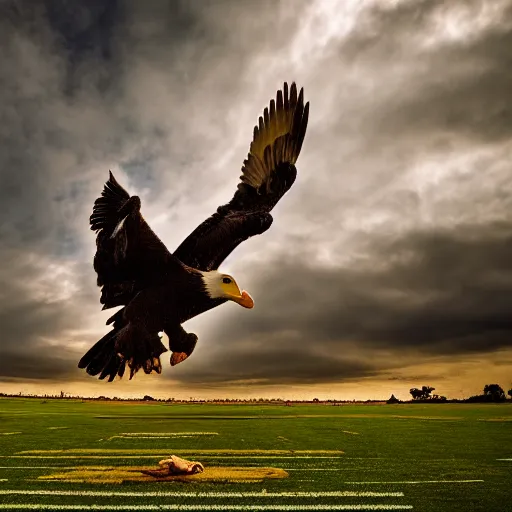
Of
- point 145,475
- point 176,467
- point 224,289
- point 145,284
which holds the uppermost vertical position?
point 145,284

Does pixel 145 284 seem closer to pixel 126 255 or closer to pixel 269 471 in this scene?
pixel 126 255

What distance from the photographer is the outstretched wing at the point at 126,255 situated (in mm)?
4727

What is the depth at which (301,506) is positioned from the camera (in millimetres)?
11172

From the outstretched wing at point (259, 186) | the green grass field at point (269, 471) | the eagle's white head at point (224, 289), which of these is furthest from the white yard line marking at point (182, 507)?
the eagle's white head at point (224, 289)

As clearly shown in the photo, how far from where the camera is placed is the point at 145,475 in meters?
14.1

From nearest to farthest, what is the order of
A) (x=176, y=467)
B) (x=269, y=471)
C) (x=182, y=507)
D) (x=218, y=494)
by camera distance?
(x=182, y=507) < (x=218, y=494) < (x=176, y=467) < (x=269, y=471)

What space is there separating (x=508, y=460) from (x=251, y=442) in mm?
10561

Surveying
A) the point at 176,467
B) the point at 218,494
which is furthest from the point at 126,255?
the point at 176,467

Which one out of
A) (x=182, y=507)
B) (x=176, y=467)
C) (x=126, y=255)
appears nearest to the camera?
(x=126, y=255)

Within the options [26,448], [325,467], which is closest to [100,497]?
[325,467]

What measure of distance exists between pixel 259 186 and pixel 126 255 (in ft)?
7.93

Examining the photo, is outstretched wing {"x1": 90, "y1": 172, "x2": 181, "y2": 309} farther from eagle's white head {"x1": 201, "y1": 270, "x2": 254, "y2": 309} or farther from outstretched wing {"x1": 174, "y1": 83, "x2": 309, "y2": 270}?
outstretched wing {"x1": 174, "y1": 83, "x2": 309, "y2": 270}

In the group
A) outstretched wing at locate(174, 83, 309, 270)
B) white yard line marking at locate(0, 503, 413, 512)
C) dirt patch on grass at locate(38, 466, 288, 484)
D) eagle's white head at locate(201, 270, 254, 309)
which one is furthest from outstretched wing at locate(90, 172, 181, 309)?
dirt patch on grass at locate(38, 466, 288, 484)

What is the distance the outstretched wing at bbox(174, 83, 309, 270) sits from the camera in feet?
18.3
